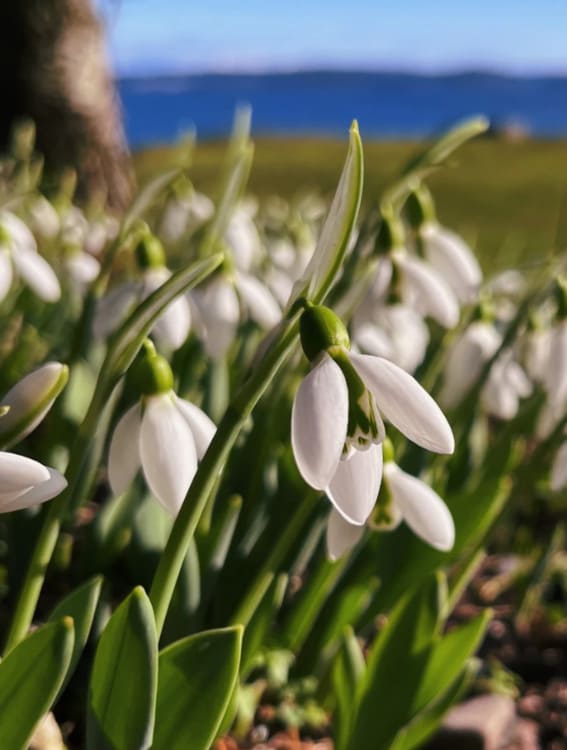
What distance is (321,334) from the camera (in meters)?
0.86

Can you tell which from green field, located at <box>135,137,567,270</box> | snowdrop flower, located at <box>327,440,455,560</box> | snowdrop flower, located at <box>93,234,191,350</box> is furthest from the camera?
green field, located at <box>135,137,567,270</box>

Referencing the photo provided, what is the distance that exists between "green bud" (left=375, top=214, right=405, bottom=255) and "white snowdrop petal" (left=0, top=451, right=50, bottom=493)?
748 mm

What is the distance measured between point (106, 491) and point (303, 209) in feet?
3.43

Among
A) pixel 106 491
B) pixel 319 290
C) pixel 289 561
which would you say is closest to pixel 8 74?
pixel 106 491

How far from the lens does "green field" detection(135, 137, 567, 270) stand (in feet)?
31.0

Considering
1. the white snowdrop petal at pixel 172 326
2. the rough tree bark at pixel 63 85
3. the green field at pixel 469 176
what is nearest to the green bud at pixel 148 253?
the white snowdrop petal at pixel 172 326

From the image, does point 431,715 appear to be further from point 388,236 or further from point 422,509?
point 388,236

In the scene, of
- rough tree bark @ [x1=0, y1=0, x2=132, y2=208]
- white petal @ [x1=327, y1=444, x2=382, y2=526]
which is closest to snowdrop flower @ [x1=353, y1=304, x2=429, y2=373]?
white petal @ [x1=327, y1=444, x2=382, y2=526]

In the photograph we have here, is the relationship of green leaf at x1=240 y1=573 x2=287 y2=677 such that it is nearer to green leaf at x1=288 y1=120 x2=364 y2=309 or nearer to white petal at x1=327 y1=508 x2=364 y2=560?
white petal at x1=327 y1=508 x2=364 y2=560

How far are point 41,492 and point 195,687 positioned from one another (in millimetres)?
256

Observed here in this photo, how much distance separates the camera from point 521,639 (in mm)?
2121

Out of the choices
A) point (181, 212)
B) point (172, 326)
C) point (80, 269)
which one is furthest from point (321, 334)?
point (181, 212)

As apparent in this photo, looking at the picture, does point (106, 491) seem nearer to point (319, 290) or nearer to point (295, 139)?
point (319, 290)

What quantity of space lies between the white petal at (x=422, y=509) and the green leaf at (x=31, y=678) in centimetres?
39
